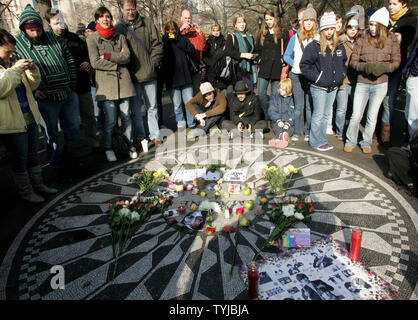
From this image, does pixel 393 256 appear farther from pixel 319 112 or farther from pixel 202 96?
pixel 202 96

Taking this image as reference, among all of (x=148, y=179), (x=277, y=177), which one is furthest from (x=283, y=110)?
(x=148, y=179)

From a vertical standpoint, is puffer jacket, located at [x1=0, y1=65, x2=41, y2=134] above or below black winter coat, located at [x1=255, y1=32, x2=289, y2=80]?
below

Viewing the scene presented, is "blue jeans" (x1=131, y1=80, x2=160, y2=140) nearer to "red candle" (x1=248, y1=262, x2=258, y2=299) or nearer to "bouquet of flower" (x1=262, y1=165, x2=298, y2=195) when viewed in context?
"bouquet of flower" (x1=262, y1=165, x2=298, y2=195)

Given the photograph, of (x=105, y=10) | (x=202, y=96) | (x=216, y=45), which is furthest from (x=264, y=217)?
(x=216, y=45)

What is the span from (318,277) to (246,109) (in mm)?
4338

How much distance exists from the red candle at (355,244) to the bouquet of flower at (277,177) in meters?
1.35

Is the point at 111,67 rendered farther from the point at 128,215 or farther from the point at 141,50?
the point at 128,215

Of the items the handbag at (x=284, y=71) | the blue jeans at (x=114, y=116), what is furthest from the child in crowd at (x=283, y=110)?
the blue jeans at (x=114, y=116)

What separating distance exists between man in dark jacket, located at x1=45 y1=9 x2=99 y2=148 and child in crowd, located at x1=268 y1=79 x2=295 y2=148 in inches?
147

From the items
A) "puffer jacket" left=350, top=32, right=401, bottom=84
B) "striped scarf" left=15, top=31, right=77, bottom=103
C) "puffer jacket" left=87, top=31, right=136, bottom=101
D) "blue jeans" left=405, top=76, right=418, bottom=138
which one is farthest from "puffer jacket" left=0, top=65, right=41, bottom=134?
"blue jeans" left=405, top=76, right=418, bottom=138

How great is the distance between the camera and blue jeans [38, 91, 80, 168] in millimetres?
4785

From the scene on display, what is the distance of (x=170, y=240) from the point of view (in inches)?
129

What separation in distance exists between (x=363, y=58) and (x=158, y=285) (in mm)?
4647

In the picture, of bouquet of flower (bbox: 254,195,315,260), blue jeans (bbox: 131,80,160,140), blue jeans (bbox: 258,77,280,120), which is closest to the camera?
bouquet of flower (bbox: 254,195,315,260)
